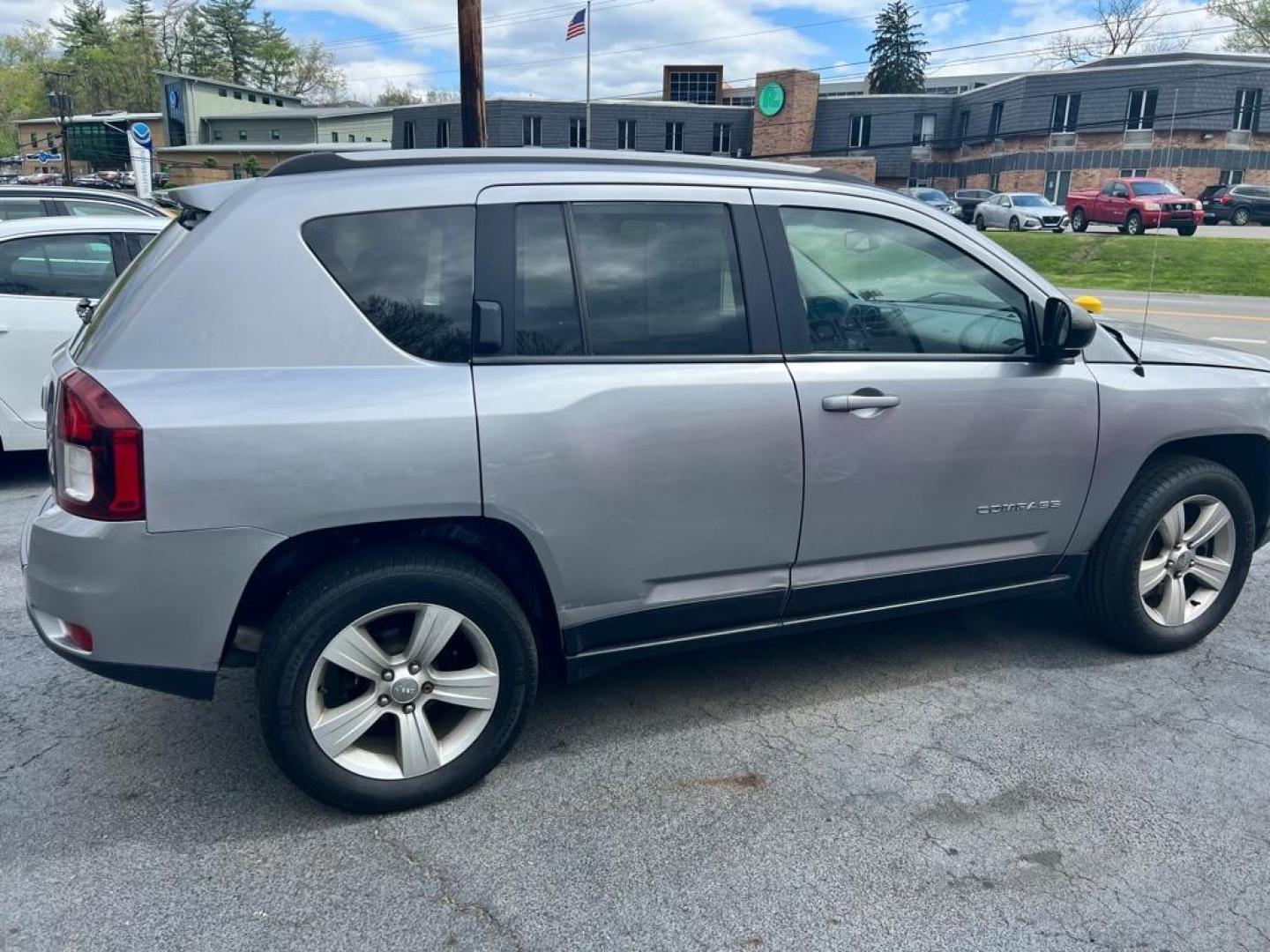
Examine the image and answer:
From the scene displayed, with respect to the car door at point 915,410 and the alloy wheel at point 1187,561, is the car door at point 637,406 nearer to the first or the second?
the car door at point 915,410

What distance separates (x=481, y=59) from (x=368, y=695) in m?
11.8

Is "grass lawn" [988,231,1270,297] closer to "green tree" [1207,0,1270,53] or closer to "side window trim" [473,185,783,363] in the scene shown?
"side window trim" [473,185,783,363]

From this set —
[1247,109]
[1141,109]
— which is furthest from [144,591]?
[1247,109]

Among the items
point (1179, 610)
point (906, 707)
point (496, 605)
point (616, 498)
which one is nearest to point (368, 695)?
point (496, 605)

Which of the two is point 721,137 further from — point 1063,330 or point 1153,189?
point 1063,330

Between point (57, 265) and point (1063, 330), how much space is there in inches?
246

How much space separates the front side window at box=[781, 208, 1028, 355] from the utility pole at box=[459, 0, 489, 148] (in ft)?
33.9

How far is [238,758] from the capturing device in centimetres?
329

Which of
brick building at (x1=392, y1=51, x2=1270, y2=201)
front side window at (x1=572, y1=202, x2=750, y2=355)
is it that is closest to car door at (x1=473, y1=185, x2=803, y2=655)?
front side window at (x1=572, y1=202, x2=750, y2=355)

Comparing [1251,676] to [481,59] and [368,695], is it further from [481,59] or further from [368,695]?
[481,59]

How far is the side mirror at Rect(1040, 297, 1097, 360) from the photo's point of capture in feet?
11.5

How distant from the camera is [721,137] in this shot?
197 feet

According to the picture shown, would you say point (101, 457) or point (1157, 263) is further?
point (1157, 263)

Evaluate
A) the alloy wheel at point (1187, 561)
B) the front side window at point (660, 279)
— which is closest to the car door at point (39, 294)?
the front side window at point (660, 279)
